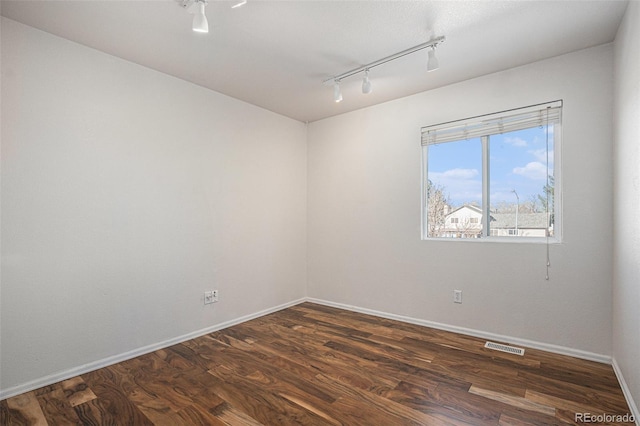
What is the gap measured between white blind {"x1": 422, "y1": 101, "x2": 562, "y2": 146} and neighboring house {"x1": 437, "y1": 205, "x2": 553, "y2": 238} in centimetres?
75

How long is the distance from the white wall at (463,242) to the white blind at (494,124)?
7 centimetres

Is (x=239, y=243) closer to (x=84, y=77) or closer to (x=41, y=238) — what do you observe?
(x=41, y=238)

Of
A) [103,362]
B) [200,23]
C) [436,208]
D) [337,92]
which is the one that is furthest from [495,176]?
[103,362]

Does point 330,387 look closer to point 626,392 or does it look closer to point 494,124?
point 626,392

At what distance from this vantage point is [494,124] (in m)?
3.13

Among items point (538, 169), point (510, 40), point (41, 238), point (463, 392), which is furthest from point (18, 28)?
point (538, 169)

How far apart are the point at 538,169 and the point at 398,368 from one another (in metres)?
2.12

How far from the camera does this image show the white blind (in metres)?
2.82

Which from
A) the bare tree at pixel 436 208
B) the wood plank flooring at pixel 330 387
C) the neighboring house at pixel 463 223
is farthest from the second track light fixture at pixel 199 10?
the neighboring house at pixel 463 223

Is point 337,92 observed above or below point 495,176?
above

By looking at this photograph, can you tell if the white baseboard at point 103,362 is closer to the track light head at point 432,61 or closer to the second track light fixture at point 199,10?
the second track light fixture at point 199,10

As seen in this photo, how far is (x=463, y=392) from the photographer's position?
215 centimetres
